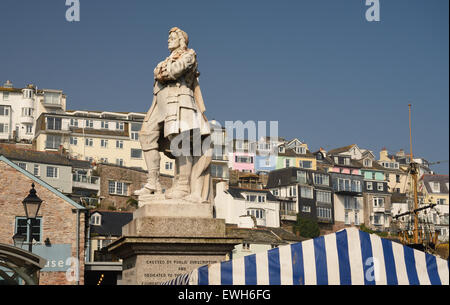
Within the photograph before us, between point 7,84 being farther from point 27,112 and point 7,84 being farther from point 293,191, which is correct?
point 293,191

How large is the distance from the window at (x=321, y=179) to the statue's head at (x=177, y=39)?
103m

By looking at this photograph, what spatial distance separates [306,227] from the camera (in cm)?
10388

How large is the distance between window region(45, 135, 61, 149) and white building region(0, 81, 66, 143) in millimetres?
11517

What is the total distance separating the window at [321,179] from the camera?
115 meters

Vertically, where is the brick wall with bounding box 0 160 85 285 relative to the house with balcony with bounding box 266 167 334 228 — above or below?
below

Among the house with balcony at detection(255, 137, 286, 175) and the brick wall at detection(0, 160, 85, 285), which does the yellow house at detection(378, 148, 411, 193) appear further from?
the brick wall at detection(0, 160, 85, 285)

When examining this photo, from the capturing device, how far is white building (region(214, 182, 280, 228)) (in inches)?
3664

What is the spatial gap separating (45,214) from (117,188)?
168ft

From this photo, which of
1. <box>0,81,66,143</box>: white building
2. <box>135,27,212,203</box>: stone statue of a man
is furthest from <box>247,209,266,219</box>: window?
<box>135,27,212,203</box>: stone statue of a man

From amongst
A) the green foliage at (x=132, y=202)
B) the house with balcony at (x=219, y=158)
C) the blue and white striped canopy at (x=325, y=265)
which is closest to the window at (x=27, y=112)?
the house with balcony at (x=219, y=158)

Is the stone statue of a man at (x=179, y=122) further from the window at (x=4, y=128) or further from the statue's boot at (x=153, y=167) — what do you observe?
the window at (x=4, y=128)

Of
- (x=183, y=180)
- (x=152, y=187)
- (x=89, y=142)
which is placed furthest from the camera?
(x=89, y=142)

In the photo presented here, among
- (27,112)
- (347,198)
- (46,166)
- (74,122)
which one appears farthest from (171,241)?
(347,198)
